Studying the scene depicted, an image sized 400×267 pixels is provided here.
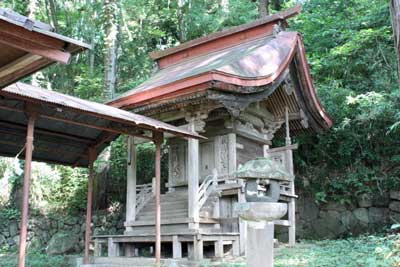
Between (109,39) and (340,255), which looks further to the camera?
(109,39)

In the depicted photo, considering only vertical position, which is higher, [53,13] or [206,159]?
[53,13]

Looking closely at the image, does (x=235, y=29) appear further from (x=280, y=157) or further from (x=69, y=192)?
(x=69, y=192)

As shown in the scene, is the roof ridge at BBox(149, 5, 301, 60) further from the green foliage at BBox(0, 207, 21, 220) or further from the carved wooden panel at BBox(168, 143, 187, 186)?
the green foliage at BBox(0, 207, 21, 220)

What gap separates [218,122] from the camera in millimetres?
12781

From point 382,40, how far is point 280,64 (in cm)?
584

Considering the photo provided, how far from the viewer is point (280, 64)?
12.1 metres

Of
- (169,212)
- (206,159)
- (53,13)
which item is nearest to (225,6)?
(53,13)

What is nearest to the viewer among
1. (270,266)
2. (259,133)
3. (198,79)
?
(270,266)

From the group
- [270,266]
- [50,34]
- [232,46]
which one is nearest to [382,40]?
[232,46]

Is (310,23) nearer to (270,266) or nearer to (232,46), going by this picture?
(232,46)

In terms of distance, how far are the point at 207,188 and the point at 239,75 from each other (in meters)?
3.13

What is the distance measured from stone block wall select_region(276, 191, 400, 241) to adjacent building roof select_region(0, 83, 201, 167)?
299 inches

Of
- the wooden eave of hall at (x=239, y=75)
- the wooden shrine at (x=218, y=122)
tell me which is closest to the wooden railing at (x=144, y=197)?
the wooden shrine at (x=218, y=122)

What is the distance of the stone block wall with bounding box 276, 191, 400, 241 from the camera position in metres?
14.3
